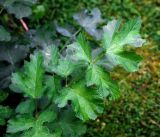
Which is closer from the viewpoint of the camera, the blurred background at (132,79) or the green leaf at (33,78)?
the green leaf at (33,78)

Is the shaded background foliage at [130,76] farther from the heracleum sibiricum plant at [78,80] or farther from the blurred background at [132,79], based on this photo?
the heracleum sibiricum plant at [78,80]

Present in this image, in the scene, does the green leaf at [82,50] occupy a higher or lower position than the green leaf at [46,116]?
higher

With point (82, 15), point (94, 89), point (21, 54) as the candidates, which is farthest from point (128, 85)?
point (94, 89)

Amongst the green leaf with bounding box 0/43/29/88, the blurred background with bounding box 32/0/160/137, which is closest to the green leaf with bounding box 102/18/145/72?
the green leaf with bounding box 0/43/29/88

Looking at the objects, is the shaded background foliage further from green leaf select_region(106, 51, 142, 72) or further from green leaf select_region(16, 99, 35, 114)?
green leaf select_region(106, 51, 142, 72)

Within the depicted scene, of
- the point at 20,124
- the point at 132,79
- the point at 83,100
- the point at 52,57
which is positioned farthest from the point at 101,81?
the point at 132,79

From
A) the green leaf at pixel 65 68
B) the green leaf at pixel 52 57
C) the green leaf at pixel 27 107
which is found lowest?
the green leaf at pixel 27 107

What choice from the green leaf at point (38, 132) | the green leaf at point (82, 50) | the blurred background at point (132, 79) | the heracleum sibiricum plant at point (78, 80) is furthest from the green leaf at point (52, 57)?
the blurred background at point (132, 79)
